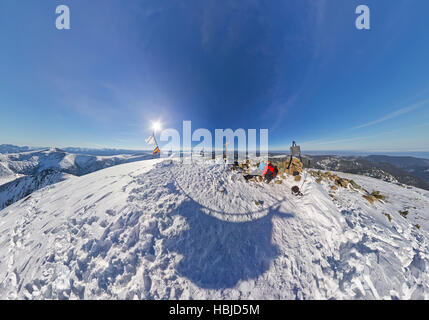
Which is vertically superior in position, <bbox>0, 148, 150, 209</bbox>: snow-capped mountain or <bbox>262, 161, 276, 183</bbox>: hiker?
<bbox>262, 161, 276, 183</bbox>: hiker

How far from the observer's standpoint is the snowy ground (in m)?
4.53

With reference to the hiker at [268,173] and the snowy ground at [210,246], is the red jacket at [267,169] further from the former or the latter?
the snowy ground at [210,246]

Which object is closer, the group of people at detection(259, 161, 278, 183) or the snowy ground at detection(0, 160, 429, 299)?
the snowy ground at detection(0, 160, 429, 299)

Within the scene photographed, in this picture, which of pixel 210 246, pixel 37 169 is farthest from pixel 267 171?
pixel 37 169

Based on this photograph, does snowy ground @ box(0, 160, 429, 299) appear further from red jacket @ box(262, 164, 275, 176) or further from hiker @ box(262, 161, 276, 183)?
red jacket @ box(262, 164, 275, 176)

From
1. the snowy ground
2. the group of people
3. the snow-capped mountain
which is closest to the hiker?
the group of people

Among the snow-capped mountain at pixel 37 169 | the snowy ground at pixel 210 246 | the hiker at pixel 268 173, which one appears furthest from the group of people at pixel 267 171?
the snow-capped mountain at pixel 37 169

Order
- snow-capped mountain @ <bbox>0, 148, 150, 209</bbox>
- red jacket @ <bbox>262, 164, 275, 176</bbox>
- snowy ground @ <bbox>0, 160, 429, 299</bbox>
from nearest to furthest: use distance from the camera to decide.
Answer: snowy ground @ <bbox>0, 160, 429, 299</bbox> < red jacket @ <bbox>262, 164, 275, 176</bbox> < snow-capped mountain @ <bbox>0, 148, 150, 209</bbox>

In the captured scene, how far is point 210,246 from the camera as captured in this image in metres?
5.68

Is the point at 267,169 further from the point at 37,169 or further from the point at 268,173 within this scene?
the point at 37,169

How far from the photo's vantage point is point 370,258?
5059mm
